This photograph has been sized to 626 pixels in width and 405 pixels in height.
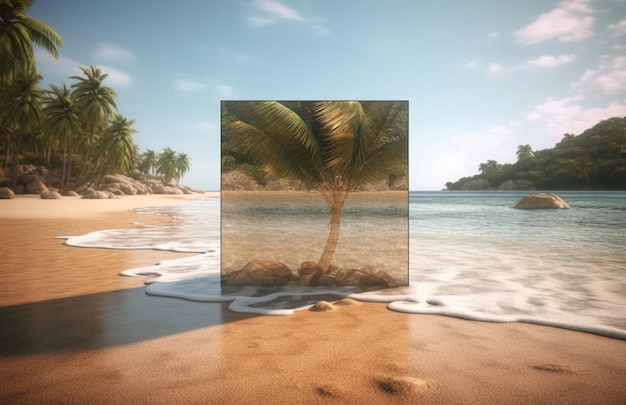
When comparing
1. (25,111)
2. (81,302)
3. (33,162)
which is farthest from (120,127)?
(81,302)

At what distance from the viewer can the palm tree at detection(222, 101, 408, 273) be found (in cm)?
592

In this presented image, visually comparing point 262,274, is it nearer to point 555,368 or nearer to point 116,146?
point 555,368

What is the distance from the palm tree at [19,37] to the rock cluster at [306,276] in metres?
33.0

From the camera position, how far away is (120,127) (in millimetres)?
57688

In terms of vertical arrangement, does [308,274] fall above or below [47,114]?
below

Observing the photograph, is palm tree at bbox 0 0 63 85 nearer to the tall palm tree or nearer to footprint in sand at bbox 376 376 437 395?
the tall palm tree

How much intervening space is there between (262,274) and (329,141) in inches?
101

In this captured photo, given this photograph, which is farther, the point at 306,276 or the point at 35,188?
the point at 35,188

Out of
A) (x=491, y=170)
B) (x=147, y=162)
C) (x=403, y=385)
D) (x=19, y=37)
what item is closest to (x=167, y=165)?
(x=147, y=162)

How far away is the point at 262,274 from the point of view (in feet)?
20.5

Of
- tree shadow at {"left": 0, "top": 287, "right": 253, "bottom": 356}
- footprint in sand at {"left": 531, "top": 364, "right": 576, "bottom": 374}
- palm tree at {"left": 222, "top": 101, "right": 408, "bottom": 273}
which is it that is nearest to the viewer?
footprint in sand at {"left": 531, "top": 364, "right": 576, "bottom": 374}

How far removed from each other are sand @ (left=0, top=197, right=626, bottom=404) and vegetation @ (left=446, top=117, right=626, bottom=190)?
324 ft

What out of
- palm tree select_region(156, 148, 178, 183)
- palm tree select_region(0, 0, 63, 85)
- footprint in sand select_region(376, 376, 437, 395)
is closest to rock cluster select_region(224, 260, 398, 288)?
footprint in sand select_region(376, 376, 437, 395)

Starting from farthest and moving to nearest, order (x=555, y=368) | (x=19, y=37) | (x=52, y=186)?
(x=52, y=186) → (x=19, y=37) → (x=555, y=368)
